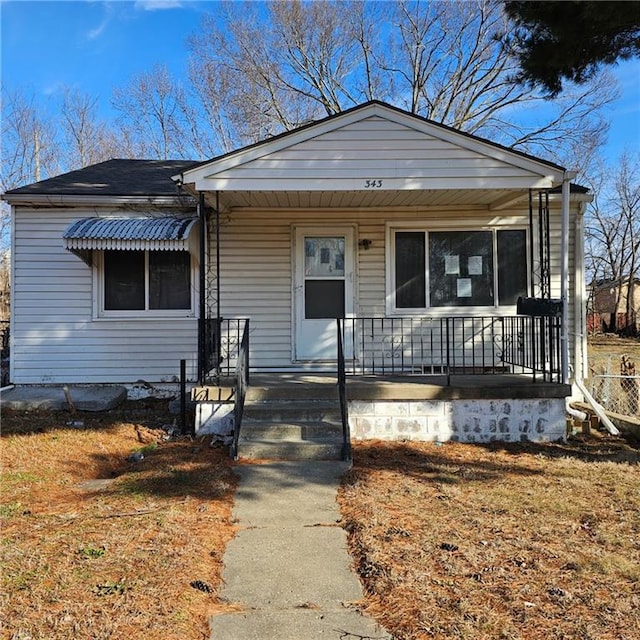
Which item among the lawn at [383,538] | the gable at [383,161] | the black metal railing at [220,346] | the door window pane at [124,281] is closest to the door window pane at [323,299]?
the black metal railing at [220,346]

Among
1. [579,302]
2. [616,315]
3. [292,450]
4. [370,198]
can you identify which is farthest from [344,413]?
[616,315]

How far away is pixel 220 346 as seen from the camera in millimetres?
7387

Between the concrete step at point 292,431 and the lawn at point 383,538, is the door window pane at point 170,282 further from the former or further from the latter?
the concrete step at point 292,431

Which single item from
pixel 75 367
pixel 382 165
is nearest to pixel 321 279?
pixel 382 165

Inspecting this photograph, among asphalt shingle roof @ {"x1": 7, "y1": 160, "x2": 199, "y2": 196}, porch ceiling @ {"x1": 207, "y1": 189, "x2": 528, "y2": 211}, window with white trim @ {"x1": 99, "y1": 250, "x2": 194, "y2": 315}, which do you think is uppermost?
asphalt shingle roof @ {"x1": 7, "y1": 160, "x2": 199, "y2": 196}

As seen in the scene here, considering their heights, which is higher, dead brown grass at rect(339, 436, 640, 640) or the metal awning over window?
the metal awning over window

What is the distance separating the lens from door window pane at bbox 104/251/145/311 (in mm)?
8367

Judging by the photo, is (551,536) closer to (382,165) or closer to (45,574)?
(45,574)

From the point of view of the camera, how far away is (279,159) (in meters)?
6.63

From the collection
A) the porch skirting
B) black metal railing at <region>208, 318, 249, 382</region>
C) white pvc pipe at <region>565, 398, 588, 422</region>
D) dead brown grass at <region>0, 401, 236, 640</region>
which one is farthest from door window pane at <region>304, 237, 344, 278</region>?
white pvc pipe at <region>565, 398, 588, 422</region>

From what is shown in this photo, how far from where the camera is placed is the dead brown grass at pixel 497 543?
270 cm

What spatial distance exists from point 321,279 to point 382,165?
7.44ft

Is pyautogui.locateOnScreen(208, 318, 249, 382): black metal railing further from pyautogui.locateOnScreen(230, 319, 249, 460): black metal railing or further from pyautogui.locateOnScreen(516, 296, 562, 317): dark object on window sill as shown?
pyautogui.locateOnScreen(516, 296, 562, 317): dark object on window sill

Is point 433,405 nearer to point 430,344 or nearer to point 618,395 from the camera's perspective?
point 430,344
